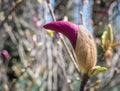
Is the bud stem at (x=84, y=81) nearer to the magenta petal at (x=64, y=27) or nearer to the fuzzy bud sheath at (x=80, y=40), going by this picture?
the fuzzy bud sheath at (x=80, y=40)

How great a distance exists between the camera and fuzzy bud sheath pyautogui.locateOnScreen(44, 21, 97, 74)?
0.82m

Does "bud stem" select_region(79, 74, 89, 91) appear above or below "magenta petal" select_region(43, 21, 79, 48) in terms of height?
below

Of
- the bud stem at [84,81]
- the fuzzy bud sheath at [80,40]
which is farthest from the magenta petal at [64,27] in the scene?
the bud stem at [84,81]

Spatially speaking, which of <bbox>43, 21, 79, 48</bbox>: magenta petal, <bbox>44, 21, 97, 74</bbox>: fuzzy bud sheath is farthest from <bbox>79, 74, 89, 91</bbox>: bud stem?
<bbox>43, 21, 79, 48</bbox>: magenta petal

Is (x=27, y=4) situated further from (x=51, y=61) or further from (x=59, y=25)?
(x=59, y=25)

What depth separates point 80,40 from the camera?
83 cm

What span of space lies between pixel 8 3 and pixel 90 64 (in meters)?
2.14

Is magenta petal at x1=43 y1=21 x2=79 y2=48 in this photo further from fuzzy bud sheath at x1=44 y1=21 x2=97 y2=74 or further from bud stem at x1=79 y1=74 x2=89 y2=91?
bud stem at x1=79 y1=74 x2=89 y2=91

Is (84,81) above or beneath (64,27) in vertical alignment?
beneath

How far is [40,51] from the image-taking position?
3104 millimetres

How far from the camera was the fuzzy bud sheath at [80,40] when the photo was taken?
0.82 meters

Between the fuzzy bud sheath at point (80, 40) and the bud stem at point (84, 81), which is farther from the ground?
the fuzzy bud sheath at point (80, 40)

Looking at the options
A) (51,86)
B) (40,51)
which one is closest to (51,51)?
(40,51)

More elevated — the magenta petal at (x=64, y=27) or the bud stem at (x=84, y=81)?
the magenta petal at (x=64, y=27)
